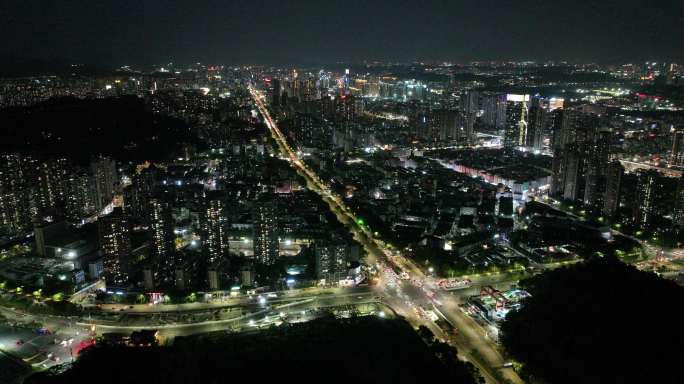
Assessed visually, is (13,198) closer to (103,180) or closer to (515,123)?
(103,180)

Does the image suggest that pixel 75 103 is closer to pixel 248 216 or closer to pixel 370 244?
pixel 248 216

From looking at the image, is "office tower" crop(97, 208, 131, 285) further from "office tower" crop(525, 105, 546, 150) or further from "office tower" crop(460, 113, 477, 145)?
"office tower" crop(460, 113, 477, 145)

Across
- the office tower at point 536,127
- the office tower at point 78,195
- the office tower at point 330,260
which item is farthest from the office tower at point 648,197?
the office tower at point 78,195

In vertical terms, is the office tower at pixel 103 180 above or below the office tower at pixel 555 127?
below

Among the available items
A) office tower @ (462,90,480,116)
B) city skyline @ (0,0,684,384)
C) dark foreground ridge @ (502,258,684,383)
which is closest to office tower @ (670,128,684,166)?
city skyline @ (0,0,684,384)

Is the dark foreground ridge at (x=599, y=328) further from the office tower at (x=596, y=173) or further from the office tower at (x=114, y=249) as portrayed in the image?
the office tower at (x=114, y=249)

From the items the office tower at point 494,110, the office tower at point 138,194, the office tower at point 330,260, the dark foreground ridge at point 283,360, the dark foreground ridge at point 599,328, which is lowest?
the dark foreground ridge at point 283,360

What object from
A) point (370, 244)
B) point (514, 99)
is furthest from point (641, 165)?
point (370, 244)
